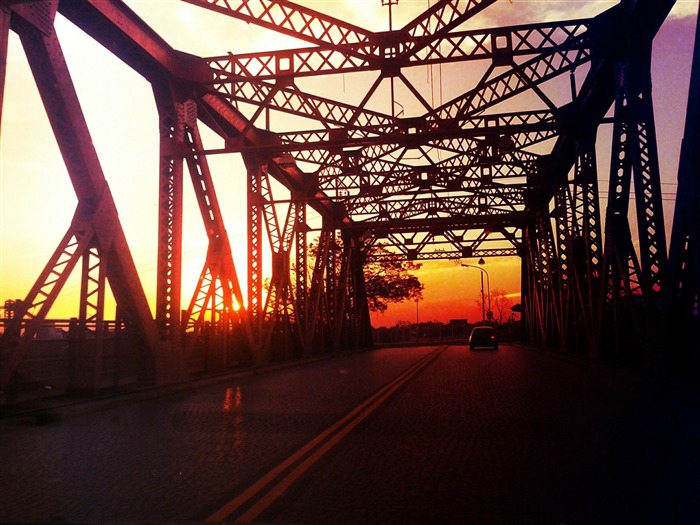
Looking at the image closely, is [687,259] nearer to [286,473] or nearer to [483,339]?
[286,473]

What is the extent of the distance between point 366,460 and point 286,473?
111 centimetres

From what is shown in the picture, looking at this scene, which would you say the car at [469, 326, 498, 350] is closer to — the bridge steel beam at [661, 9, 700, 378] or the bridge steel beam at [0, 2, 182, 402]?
the bridge steel beam at [661, 9, 700, 378]

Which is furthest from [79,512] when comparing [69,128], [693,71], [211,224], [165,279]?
[211,224]

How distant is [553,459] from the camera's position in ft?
25.3

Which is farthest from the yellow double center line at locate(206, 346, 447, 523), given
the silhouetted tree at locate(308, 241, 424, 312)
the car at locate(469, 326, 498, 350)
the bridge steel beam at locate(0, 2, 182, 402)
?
the silhouetted tree at locate(308, 241, 424, 312)

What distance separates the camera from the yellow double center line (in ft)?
18.5

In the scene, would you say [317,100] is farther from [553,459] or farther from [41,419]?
[553,459]

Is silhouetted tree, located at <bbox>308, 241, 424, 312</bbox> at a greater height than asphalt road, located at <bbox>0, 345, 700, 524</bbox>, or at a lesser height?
greater

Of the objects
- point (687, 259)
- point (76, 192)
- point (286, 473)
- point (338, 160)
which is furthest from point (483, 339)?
point (286, 473)

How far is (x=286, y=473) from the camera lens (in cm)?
700

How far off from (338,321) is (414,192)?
41.3 ft

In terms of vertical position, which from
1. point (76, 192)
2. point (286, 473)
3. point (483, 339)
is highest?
point (76, 192)

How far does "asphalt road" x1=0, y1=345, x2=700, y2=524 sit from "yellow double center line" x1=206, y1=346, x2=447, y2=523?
0.07 ft

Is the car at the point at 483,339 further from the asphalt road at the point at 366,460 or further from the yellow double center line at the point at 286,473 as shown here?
the yellow double center line at the point at 286,473
